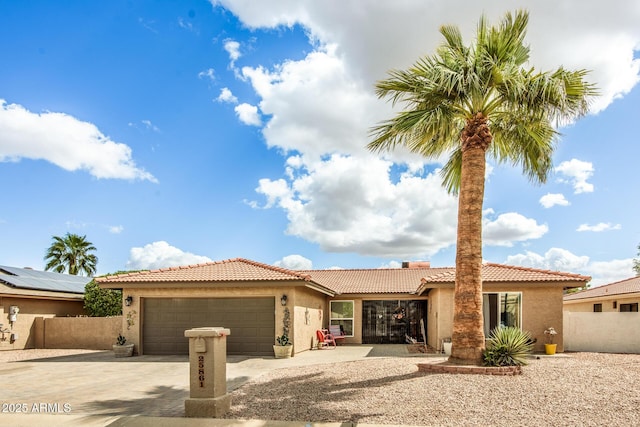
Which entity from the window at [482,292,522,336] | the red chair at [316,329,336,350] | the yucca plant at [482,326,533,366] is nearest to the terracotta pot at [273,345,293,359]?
the red chair at [316,329,336,350]

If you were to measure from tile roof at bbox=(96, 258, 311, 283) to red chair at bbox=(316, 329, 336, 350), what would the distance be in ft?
15.6

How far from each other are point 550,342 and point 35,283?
23731 millimetres

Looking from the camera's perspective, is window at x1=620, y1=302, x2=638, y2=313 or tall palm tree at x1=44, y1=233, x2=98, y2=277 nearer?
window at x1=620, y1=302, x2=638, y2=313

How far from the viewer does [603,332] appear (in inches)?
811

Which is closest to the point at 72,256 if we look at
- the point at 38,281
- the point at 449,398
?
the point at 38,281

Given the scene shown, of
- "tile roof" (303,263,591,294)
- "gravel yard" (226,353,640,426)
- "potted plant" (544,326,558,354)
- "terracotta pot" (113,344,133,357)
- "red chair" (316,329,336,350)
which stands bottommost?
"red chair" (316,329,336,350)

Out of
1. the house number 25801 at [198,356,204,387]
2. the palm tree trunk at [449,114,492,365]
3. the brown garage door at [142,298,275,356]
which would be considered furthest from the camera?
the brown garage door at [142,298,275,356]

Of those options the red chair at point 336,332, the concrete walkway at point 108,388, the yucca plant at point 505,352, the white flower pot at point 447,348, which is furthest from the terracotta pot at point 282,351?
the red chair at point 336,332

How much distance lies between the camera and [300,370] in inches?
538

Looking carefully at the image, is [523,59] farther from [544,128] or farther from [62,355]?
[62,355]

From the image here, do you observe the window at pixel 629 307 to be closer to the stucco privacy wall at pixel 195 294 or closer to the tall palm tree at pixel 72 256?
the stucco privacy wall at pixel 195 294

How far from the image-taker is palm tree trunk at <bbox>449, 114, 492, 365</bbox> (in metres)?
12.1

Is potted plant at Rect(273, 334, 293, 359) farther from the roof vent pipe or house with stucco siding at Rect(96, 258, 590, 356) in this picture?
the roof vent pipe

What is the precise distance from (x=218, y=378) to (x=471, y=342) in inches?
255
